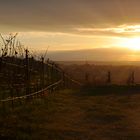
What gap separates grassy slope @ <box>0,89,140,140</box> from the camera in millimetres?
11913

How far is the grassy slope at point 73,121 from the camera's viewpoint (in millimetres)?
11913

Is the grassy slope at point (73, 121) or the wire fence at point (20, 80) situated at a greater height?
the wire fence at point (20, 80)

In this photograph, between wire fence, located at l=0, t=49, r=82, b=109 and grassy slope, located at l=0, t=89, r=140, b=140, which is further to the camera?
wire fence, located at l=0, t=49, r=82, b=109

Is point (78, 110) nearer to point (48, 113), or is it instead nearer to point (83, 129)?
point (48, 113)

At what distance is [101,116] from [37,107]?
283 cm

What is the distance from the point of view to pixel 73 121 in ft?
48.1

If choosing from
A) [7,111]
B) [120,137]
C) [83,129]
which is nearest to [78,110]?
[7,111]

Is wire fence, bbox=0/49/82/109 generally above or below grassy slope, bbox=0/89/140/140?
above

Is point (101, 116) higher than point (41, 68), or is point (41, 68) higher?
point (41, 68)

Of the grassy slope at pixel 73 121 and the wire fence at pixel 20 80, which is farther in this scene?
the wire fence at pixel 20 80

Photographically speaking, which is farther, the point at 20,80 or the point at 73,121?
the point at 20,80

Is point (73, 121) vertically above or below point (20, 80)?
below

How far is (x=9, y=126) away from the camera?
12.5 metres

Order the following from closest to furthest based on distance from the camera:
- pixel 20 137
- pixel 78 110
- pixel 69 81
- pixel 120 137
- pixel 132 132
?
pixel 20 137 → pixel 120 137 → pixel 132 132 → pixel 78 110 → pixel 69 81
